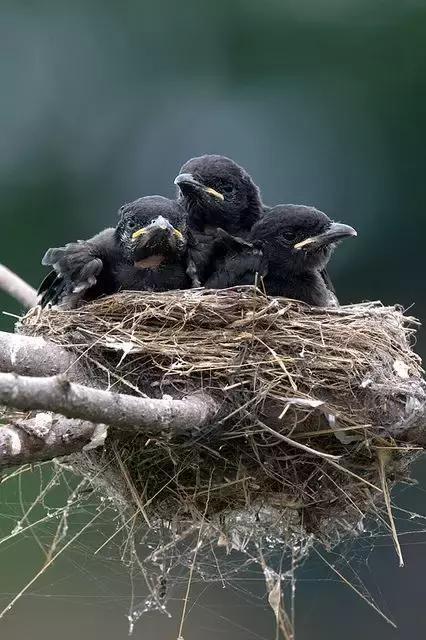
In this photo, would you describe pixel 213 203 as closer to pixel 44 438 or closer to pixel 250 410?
pixel 250 410

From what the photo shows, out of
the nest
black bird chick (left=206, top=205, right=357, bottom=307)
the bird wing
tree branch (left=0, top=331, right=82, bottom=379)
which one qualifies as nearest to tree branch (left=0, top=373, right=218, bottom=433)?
the nest

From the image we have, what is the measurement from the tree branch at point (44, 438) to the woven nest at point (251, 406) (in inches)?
6.1

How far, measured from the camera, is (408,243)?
5.29 meters

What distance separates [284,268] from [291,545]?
0.89 metres

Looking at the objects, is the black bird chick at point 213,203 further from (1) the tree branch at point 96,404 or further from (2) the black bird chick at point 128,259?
(1) the tree branch at point 96,404

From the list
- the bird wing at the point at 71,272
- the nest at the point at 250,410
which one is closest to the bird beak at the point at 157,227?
the bird wing at the point at 71,272

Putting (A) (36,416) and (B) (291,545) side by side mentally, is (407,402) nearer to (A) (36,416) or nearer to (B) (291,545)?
(B) (291,545)

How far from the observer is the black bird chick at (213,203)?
3.66m

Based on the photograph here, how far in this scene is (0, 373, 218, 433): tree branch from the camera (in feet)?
5.92

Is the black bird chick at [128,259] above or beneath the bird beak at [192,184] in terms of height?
beneath

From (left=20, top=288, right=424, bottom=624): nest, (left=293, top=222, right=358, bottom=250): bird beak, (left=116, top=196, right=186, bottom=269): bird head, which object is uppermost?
(left=116, top=196, right=186, bottom=269): bird head

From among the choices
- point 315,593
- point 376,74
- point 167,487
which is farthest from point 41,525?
point 376,74

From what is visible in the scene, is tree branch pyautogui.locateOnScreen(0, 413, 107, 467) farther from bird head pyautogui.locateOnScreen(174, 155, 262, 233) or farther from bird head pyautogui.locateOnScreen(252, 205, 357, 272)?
bird head pyautogui.locateOnScreen(174, 155, 262, 233)

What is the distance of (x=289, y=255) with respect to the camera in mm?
3570
